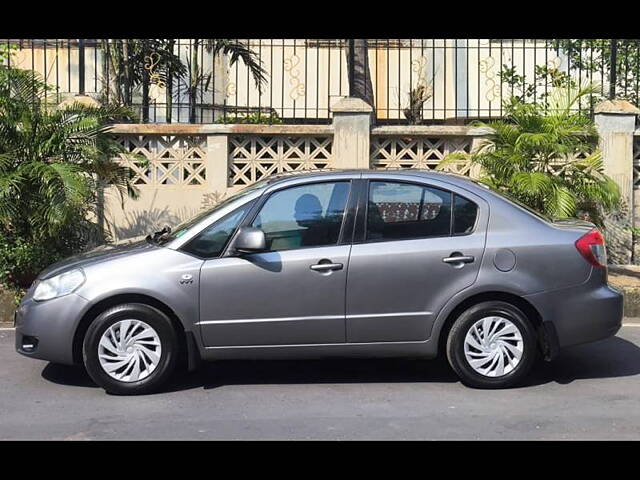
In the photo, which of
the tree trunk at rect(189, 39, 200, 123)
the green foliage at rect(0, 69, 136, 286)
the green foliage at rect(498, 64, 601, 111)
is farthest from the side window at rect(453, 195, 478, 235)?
the tree trunk at rect(189, 39, 200, 123)

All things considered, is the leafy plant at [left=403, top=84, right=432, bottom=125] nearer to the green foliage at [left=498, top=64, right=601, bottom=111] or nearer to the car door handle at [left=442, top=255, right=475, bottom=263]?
the green foliage at [left=498, top=64, right=601, bottom=111]

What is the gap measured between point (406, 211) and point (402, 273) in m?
0.50

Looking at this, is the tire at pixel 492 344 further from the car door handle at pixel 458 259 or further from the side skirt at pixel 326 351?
the car door handle at pixel 458 259

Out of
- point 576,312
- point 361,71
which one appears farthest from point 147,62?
point 576,312

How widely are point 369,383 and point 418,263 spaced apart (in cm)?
104

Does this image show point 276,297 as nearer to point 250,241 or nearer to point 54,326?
point 250,241

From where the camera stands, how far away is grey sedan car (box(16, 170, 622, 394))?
21.7 ft

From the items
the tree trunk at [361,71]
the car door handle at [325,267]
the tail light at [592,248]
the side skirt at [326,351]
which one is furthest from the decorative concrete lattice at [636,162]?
the car door handle at [325,267]

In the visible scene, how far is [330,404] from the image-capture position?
647cm

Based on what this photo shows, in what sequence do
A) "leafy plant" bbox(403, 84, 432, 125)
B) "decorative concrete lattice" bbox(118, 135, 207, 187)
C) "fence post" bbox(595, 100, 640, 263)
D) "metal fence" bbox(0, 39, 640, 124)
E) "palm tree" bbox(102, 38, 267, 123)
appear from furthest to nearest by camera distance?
"leafy plant" bbox(403, 84, 432, 125) → "palm tree" bbox(102, 38, 267, 123) → "metal fence" bbox(0, 39, 640, 124) → "decorative concrete lattice" bbox(118, 135, 207, 187) → "fence post" bbox(595, 100, 640, 263)

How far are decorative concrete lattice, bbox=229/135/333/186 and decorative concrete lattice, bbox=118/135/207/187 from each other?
398 mm

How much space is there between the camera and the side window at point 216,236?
6742 millimetres

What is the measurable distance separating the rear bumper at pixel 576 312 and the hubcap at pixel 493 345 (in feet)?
0.87

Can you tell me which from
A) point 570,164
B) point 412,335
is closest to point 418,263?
point 412,335
